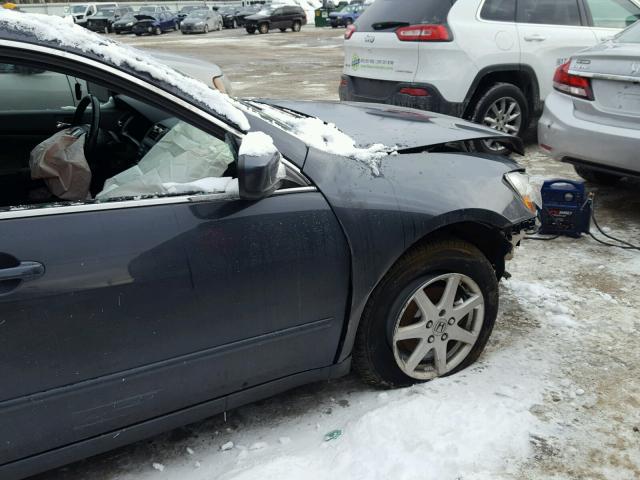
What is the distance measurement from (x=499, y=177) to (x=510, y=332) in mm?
943

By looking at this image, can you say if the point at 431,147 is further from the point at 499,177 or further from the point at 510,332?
the point at 510,332

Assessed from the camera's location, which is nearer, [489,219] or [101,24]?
[489,219]

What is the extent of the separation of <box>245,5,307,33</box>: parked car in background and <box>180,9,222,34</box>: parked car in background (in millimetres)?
3149

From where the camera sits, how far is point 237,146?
207 cm

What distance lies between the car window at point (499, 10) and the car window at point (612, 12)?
107cm

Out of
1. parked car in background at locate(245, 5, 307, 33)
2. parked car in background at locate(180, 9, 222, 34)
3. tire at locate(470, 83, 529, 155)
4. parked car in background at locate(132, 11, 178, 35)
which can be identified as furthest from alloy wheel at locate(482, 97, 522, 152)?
parked car in background at locate(132, 11, 178, 35)

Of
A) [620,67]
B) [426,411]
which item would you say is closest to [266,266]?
[426,411]

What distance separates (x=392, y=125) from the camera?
2893mm

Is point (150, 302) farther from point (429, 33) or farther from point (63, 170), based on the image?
point (429, 33)

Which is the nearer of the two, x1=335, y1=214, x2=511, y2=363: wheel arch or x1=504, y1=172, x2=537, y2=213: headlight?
x1=335, y1=214, x2=511, y2=363: wheel arch

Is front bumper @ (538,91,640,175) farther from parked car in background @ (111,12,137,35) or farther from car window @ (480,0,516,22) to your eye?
parked car in background @ (111,12,137,35)

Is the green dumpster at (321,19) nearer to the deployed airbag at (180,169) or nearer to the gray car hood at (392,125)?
the gray car hood at (392,125)

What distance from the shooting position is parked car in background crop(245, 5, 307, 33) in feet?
113

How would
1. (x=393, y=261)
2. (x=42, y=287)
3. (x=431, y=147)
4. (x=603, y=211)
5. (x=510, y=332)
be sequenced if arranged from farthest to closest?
(x=603, y=211), (x=510, y=332), (x=431, y=147), (x=393, y=261), (x=42, y=287)
